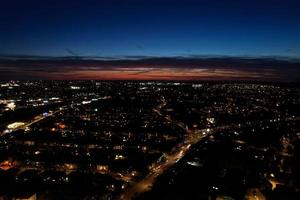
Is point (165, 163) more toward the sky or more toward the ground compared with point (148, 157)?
more toward the sky

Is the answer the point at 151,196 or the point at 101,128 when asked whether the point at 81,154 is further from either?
the point at 101,128

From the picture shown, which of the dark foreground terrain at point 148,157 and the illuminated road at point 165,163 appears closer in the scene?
the illuminated road at point 165,163

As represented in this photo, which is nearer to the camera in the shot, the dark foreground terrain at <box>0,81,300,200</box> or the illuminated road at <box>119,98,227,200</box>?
the illuminated road at <box>119,98,227,200</box>

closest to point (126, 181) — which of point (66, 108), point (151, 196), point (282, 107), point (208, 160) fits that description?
point (151, 196)

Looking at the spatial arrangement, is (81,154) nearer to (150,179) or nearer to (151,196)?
(150,179)

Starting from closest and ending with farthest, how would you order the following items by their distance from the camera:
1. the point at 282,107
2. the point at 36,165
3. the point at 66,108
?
the point at 36,165
the point at 66,108
the point at 282,107

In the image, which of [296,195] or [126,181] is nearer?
[296,195]

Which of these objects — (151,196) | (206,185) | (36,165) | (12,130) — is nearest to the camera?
(151,196)

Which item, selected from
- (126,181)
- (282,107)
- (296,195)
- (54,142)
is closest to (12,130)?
(54,142)

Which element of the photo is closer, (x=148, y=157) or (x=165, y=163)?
(x=165, y=163)
